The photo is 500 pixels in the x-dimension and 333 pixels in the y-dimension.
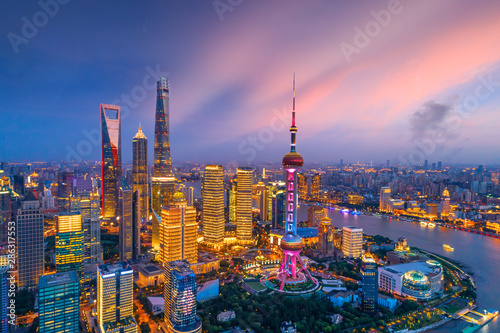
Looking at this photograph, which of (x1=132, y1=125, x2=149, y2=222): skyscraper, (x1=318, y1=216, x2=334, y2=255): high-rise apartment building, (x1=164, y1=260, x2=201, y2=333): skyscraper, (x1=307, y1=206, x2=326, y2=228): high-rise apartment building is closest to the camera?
(x1=164, y1=260, x2=201, y2=333): skyscraper

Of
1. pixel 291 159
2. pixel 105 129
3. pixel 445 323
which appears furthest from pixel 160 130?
pixel 445 323

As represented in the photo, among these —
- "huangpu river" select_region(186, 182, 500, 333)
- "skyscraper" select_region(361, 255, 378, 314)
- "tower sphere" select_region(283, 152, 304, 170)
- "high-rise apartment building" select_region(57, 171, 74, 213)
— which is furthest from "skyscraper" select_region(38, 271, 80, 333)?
"high-rise apartment building" select_region(57, 171, 74, 213)

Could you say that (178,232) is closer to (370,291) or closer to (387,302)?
(370,291)

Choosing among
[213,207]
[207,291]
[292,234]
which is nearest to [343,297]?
[292,234]

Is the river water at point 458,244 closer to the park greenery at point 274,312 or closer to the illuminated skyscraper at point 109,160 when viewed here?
the park greenery at point 274,312

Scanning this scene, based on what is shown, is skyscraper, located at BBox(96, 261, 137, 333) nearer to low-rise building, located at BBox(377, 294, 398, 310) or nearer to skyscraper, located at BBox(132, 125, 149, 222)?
low-rise building, located at BBox(377, 294, 398, 310)

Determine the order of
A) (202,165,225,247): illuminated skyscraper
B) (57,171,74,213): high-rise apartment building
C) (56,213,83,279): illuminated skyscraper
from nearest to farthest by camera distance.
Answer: (56,213,83,279): illuminated skyscraper < (202,165,225,247): illuminated skyscraper < (57,171,74,213): high-rise apartment building

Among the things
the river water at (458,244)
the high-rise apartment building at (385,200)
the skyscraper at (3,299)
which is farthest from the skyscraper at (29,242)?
the high-rise apartment building at (385,200)

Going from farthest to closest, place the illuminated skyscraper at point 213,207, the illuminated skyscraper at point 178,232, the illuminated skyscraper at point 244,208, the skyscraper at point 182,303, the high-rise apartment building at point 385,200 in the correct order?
the high-rise apartment building at point 385,200
the illuminated skyscraper at point 244,208
the illuminated skyscraper at point 213,207
the illuminated skyscraper at point 178,232
the skyscraper at point 182,303
